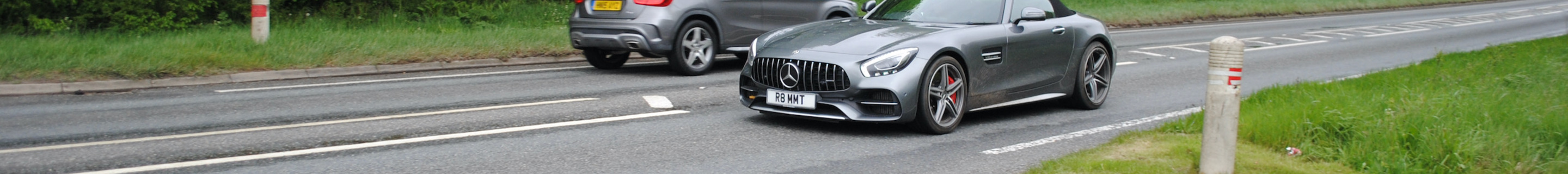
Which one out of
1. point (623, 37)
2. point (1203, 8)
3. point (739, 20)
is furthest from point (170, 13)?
point (1203, 8)

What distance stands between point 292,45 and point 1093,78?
25.6 ft

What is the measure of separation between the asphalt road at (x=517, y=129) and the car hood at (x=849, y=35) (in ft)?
1.57

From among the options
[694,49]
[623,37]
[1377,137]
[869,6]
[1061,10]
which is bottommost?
[694,49]

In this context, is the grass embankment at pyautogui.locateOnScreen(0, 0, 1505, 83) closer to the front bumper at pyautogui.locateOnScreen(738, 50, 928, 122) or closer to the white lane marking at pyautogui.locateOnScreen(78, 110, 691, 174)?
the white lane marking at pyautogui.locateOnScreen(78, 110, 691, 174)

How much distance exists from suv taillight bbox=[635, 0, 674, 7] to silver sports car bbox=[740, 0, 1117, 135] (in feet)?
10.3

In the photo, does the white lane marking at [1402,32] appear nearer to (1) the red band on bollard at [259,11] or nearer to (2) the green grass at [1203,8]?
(2) the green grass at [1203,8]

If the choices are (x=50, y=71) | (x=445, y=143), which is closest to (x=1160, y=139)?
(x=445, y=143)

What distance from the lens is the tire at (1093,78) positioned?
8695mm

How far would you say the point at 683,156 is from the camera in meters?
6.55

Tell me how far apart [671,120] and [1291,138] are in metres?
3.55

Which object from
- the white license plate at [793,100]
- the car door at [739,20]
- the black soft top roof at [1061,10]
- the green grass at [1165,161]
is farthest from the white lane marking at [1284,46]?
the white license plate at [793,100]

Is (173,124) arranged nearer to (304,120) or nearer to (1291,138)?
(304,120)

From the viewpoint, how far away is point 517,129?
297 inches

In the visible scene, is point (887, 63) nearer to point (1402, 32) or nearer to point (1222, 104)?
point (1222, 104)
